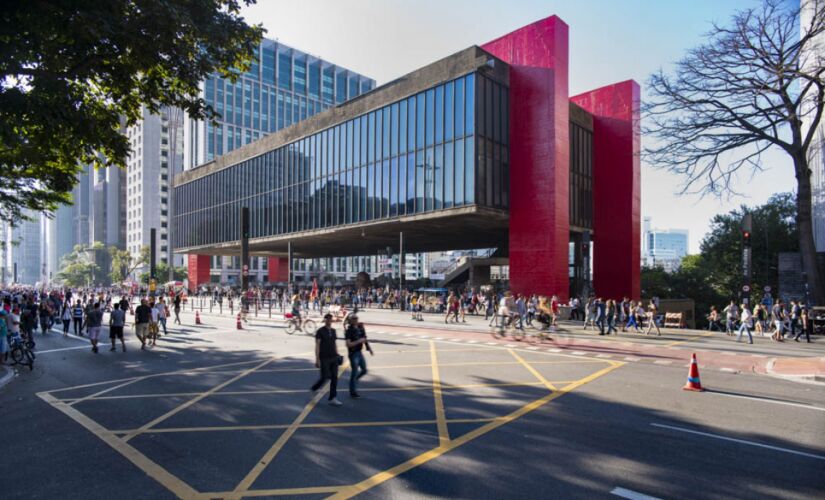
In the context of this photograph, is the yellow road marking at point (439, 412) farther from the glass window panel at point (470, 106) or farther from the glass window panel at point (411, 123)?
the glass window panel at point (411, 123)

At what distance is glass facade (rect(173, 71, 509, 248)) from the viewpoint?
31.6 metres

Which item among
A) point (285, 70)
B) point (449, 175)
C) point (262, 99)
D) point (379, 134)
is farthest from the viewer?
point (285, 70)

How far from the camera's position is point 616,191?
38.4 m

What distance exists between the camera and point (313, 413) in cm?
768

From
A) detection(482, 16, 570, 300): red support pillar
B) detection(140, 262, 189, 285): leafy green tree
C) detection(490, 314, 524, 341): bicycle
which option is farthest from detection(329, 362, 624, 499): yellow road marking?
detection(140, 262, 189, 285): leafy green tree

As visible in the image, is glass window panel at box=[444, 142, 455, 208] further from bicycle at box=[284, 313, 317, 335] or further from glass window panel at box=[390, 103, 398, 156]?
bicycle at box=[284, 313, 317, 335]

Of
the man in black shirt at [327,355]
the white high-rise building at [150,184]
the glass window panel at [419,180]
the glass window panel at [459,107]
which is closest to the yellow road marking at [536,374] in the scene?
the man in black shirt at [327,355]

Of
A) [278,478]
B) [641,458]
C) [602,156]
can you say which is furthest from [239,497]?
[602,156]

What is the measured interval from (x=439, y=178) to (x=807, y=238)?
21.2 meters

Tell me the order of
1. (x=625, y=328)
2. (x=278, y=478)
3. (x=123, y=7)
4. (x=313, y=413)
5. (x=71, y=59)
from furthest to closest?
(x=625, y=328) < (x=71, y=59) < (x=123, y=7) < (x=313, y=413) < (x=278, y=478)

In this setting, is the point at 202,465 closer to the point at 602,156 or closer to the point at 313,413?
the point at 313,413

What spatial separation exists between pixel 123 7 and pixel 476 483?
1034 cm

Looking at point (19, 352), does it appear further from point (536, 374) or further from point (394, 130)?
point (394, 130)

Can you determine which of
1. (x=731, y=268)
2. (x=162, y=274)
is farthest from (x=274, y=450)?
(x=162, y=274)
